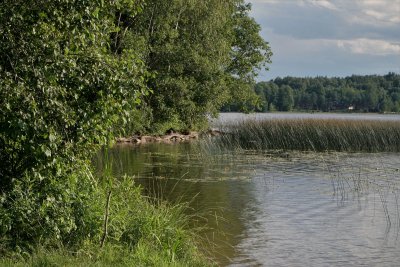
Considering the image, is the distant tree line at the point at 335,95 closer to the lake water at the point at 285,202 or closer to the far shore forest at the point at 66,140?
the lake water at the point at 285,202

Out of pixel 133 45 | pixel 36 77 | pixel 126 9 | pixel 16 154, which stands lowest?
pixel 16 154

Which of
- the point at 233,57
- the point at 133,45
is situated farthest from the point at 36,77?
the point at 233,57

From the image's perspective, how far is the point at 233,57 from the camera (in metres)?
44.8

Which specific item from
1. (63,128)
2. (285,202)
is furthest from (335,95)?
(63,128)

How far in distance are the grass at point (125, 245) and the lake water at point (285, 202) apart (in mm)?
1387

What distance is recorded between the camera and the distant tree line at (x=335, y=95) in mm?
122500

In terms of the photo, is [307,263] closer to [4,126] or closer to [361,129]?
[4,126]

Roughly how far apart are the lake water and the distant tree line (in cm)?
9015

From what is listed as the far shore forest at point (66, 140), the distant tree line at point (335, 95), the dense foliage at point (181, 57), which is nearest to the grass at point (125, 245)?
the far shore forest at point (66, 140)

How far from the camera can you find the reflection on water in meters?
10.6

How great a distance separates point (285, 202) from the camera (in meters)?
15.3

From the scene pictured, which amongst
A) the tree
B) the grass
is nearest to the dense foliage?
the grass

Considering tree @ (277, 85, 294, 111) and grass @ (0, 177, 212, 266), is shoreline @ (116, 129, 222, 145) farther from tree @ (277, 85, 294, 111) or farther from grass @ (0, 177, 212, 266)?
tree @ (277, 85, 294, 111)

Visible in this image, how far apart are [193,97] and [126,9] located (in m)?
27.9
